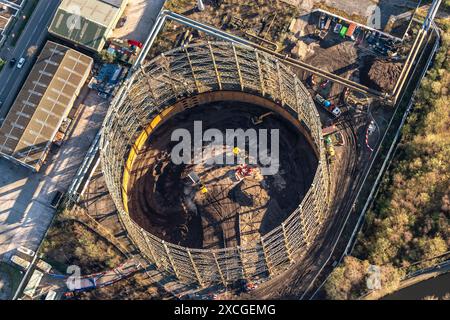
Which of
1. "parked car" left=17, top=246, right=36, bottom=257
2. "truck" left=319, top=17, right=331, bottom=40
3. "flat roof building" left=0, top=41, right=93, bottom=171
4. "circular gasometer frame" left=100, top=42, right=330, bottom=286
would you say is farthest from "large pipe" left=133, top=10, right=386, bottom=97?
"parked car" left=17, top=246, right=36, bottom=257

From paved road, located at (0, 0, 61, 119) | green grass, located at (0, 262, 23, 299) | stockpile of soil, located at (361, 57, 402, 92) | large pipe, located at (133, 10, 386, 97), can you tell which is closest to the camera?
green grass, located at (0, 262, 23, 299)

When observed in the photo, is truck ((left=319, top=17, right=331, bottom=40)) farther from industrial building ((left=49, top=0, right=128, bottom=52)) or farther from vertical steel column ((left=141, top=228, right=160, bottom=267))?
vertical steel column ((left=141, top=228, right=160, bottom=267))

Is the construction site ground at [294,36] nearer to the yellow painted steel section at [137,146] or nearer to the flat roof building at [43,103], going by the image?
the yellow painted steel section at [137,146]

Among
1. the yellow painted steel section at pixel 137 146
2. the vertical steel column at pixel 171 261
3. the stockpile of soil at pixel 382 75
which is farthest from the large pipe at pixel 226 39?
the vertical steel column at pixel 171 261

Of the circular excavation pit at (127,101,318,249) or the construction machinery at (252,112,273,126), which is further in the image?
the construction machinery at (252,112,273,126)

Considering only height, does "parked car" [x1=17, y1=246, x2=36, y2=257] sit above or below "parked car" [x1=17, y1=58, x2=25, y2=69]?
below

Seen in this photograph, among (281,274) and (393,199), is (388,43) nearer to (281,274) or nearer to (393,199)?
(393,199)

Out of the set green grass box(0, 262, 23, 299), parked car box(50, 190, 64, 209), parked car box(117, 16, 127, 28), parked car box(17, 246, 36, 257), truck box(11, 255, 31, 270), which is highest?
parked car box(117, 16, 127, 28)
